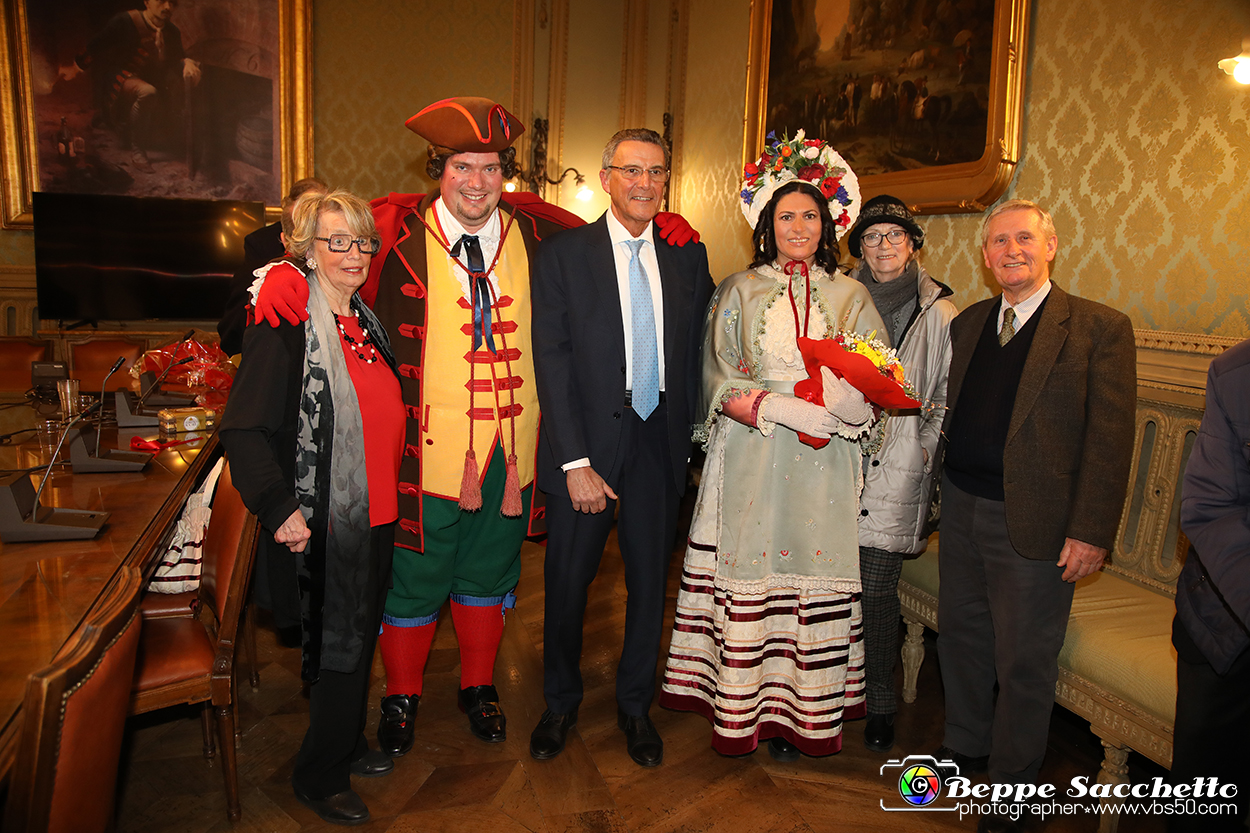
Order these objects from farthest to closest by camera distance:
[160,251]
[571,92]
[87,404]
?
[571,92] < [160,251] < [87,404]

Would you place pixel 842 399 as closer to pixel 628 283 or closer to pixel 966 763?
pixel 628 283

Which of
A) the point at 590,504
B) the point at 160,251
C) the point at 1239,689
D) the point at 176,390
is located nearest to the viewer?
the point at 1239,689

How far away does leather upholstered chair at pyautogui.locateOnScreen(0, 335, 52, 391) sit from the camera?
4.45 m

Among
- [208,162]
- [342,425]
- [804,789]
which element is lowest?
[804,789]

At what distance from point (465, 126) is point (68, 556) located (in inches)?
56.0

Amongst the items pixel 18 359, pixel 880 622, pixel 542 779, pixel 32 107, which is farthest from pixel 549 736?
pixel 32 107

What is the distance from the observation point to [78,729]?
3.22 ft

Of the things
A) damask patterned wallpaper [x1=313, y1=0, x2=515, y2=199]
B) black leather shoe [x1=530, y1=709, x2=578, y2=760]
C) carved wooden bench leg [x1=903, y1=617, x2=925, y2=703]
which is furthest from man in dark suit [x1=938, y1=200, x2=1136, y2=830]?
damask patterned wallpaper [x1=313, y1=0, x2=515, y2=199]

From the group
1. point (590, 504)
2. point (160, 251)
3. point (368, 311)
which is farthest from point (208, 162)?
point (590, 504)

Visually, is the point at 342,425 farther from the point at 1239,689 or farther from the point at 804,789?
the point at 1239,689

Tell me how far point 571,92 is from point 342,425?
5.57 m

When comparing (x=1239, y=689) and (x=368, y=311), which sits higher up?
(x=368, y=311)

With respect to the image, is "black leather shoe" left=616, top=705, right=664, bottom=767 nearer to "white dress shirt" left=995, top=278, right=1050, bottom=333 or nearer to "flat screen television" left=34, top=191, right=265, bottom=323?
"white dress shirt" left=995, top=278, right=1050, bottom=333

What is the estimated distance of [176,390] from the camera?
3.37 meters
